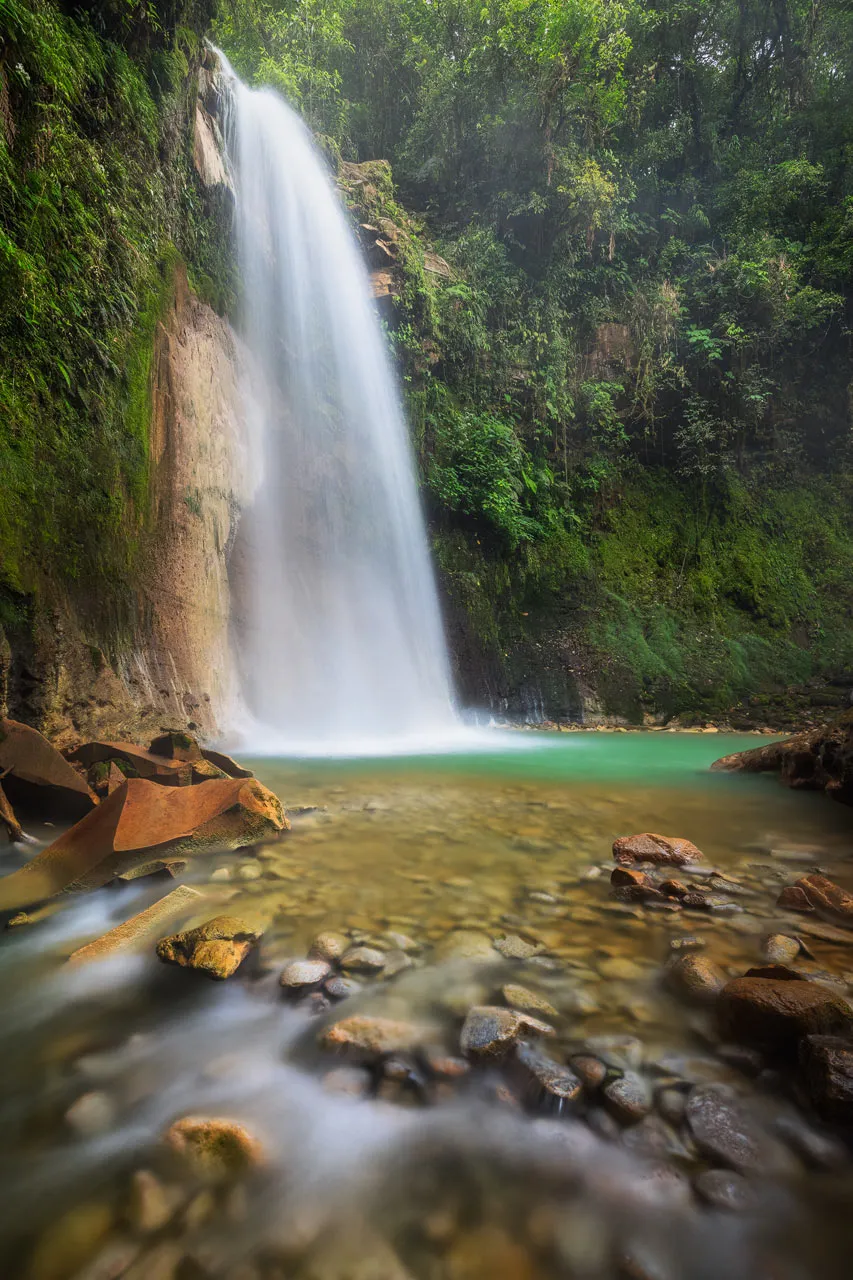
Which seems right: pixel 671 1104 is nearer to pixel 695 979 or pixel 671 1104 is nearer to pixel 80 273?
pixel 695 979

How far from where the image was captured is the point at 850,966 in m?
1.84

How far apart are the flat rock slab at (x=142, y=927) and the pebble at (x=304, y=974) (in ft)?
2.03

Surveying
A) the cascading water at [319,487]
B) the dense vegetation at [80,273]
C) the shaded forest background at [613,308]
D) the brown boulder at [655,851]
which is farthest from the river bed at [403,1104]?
the shaded forest background at [613,308]

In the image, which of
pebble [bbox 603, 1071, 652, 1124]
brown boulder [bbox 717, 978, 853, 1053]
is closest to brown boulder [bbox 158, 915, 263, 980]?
pebble [bbox 603, 1071, 652, 1124]

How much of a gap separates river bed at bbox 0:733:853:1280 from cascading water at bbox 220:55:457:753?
6658 millimetres

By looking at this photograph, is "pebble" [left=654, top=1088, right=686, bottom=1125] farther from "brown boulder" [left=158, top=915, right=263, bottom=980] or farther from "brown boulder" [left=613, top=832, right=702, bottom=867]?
"brown boulder" [left=613, top=832, right=702, bottom=867]

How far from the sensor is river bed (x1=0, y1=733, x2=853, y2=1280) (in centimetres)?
101

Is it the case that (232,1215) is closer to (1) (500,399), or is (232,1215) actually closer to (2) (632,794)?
(2) (632,794)

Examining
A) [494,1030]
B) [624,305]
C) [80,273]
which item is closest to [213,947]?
[494,1030]

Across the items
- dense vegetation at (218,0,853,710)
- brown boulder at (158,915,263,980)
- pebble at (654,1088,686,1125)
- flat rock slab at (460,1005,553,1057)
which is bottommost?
pebble at (654,1088,686,1125)

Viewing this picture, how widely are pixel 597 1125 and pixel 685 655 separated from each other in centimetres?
1221

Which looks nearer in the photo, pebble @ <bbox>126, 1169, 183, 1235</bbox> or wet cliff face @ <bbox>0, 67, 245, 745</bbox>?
pebble @ <bbox>126, 1169, 183, 1235</bbox>

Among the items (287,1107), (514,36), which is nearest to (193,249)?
(287,1107)

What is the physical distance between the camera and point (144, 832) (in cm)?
287
